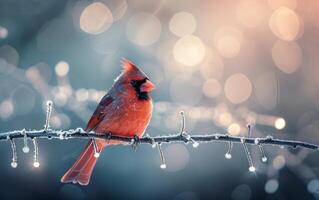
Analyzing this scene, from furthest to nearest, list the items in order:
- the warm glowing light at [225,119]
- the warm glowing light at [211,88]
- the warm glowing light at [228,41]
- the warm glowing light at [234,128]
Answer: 1. the warm glowing light at [228,41]
2. the warm glowing light at [211,88]
3. the warm glowing light at [234,128]
4. the warm glowing light at [225,119]

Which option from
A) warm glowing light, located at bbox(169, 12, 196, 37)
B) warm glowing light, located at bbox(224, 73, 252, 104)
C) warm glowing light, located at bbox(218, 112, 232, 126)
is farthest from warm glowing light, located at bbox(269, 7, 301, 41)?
warm glowing light, located at bbox(218, 112, 232, 126)

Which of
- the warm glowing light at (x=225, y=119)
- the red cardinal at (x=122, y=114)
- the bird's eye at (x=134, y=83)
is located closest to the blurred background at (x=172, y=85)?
the warm glowing light at (x=225, y=119)

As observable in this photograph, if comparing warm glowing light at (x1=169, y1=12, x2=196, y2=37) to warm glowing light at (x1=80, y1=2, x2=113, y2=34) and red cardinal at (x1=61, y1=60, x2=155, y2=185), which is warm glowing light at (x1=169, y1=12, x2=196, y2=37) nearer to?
warm glowing light at (x1=80, y1=2, x2=113, y2=34)

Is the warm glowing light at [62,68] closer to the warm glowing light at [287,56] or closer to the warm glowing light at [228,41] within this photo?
the warm glowing light at [228,41]

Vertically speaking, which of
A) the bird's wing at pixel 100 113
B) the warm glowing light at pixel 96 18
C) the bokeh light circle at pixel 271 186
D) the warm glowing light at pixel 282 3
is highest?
the warm glowing light at pixel 282 3

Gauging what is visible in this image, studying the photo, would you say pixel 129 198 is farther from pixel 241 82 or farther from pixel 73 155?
pixel 241 82

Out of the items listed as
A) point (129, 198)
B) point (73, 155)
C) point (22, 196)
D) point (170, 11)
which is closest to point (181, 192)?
point (129, 198)
